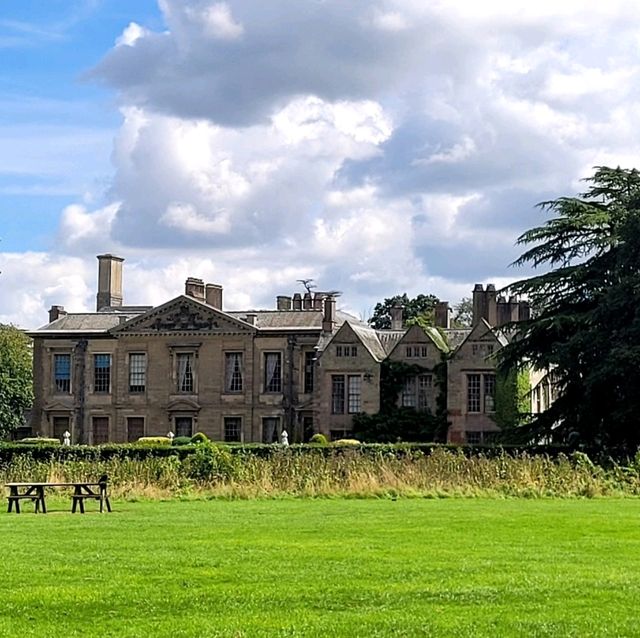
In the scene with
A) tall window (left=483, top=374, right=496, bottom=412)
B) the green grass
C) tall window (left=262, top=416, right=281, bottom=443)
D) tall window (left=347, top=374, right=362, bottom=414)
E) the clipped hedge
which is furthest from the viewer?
tall window (left=262, top=416, right=281, bottom=443)

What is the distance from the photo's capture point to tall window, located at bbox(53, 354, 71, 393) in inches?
2746

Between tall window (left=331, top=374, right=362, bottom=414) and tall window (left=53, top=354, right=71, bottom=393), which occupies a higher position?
→ tall window (left=53, top=354, right=71, bottom=393)

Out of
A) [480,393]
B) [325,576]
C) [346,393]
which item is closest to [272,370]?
[346,393]

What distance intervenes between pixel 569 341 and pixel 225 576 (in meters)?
31.7

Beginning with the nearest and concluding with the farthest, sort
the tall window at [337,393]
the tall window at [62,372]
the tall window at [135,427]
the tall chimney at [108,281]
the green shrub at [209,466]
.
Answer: the green shrub at [209,466] < the tall window at [337,393] < the tall window at [135,427] < the tall window at [62,372] < the tall chimney at [108,281]

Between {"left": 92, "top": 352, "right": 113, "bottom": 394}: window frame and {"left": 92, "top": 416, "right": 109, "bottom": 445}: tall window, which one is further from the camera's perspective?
{"left": 92, "top": 352, "right": 113, "bottom": 394}: window frame

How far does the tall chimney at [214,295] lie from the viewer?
7000 cm

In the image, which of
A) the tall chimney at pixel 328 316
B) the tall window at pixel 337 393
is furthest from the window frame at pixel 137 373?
the tall window at pixel 337 393

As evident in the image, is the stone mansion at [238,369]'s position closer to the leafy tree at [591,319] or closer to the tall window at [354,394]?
the tall window at [354,394]

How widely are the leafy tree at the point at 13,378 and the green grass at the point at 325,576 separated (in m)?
53.8

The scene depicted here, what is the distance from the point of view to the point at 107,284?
7731cm

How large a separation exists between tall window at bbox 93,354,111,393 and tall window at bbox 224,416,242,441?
22.9ft

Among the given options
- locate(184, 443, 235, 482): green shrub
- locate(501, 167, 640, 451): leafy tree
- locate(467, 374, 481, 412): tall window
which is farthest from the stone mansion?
locate(184, 443, 235, 482): green shrub

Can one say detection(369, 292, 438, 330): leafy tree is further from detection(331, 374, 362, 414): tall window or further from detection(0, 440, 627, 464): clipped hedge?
detection(0, 440, 627, 464): clipped hedge
